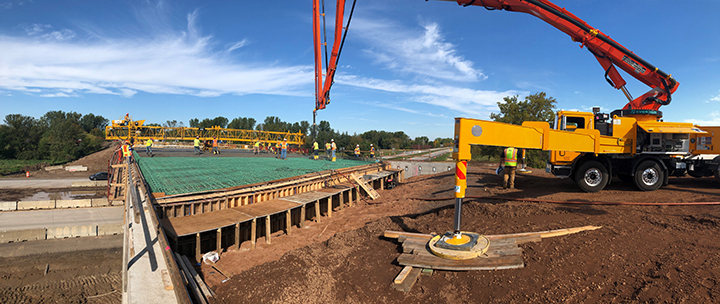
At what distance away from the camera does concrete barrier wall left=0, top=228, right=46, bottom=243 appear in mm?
16031

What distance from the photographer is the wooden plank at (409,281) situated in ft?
16.9

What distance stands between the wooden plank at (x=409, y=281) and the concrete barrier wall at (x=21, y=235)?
20706 millimetres

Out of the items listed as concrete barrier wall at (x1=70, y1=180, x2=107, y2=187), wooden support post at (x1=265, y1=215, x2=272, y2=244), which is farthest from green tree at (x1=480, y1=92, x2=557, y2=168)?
concrete barrier wall at (x1=70, y1=180, x2=107, y2=187)

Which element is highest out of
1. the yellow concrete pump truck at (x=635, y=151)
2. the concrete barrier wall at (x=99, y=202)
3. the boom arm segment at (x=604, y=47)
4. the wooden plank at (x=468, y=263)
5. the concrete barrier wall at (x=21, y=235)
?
the boom arm segment at (x=604, y=47)

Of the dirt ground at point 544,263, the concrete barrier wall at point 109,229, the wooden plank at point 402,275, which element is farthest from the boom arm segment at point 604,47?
the concrete barrier wall at point 109,229

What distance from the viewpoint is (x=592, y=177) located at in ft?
34.1

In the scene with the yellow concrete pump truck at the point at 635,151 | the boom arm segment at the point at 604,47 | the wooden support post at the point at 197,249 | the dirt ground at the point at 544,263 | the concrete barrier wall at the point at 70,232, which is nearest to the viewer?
the dirt ground at the point at 544,263

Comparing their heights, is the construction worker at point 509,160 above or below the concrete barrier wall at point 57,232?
above

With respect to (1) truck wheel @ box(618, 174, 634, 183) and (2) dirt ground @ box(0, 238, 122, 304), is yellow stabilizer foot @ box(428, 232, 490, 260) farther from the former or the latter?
(2) dirt ground @ box(0, 238, 122, 304)

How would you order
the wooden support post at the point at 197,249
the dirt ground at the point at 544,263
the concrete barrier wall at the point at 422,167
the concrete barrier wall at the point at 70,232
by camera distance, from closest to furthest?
the dirt ground at the point at 544,263 < the wooden support post at the point at 197,249 < the concrete barrier wall at the point at 70,232 < the concrete barrier wall at the point at 422,167

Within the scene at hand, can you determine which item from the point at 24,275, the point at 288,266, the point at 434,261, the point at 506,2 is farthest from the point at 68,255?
the point at 506,2

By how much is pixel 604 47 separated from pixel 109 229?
25.4m

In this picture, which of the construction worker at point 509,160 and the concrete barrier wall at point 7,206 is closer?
the construction worker at point 509,160

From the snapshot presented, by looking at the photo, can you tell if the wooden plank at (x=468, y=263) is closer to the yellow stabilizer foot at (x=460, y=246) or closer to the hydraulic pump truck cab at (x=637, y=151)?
the yellow stabilizer foot at (x=460, y=246)
